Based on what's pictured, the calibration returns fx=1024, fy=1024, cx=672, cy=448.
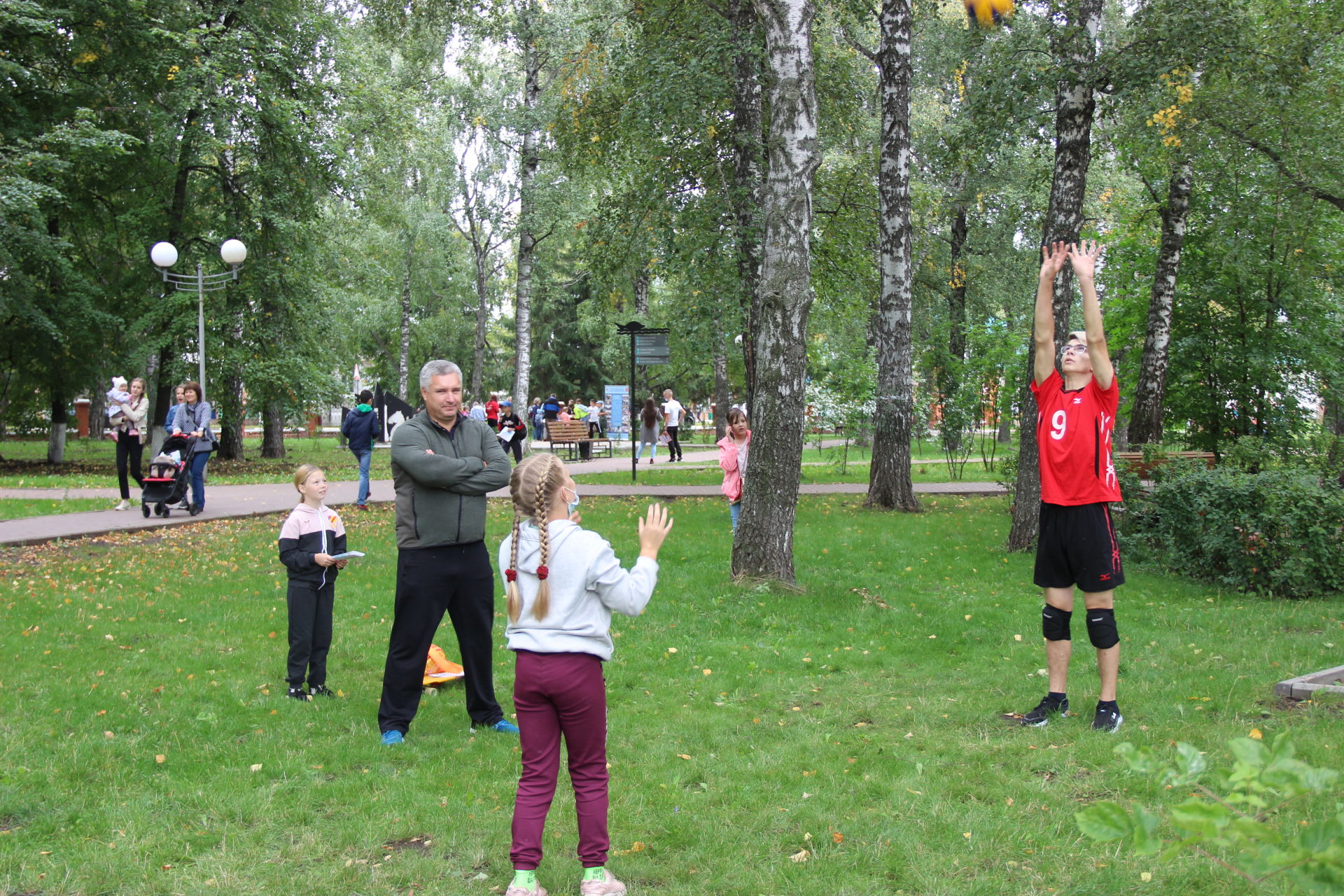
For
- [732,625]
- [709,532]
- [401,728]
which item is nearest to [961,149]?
[709,532]

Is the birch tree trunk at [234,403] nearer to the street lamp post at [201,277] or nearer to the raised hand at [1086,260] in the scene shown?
the street lamp post at [201,277]

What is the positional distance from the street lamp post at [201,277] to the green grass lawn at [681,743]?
8.27 m

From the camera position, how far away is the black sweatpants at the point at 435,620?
5.37 meters

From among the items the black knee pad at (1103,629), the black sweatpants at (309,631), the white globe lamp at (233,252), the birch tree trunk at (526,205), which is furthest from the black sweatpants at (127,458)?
the black knee pad at (1103,629)

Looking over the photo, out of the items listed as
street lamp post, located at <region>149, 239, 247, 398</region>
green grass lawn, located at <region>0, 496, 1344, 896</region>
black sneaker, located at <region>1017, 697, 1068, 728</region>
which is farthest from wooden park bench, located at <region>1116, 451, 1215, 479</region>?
street lamp post, located at <region>149, 239, 247, 398</region>

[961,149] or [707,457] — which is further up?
[961,149]

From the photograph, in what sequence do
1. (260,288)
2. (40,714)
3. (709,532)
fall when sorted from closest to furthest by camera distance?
(40,714), (709,532), (260,288)

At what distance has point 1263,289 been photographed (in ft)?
56.2

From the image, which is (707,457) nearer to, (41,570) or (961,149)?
(961,149)

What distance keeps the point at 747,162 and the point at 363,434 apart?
22.6ft

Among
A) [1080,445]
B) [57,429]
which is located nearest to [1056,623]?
[1080,445]

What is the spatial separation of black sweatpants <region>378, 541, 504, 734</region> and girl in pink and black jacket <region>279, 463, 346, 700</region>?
0.89m

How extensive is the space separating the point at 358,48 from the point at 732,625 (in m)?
22.4

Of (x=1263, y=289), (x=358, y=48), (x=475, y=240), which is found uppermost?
(x=358, y=48)
